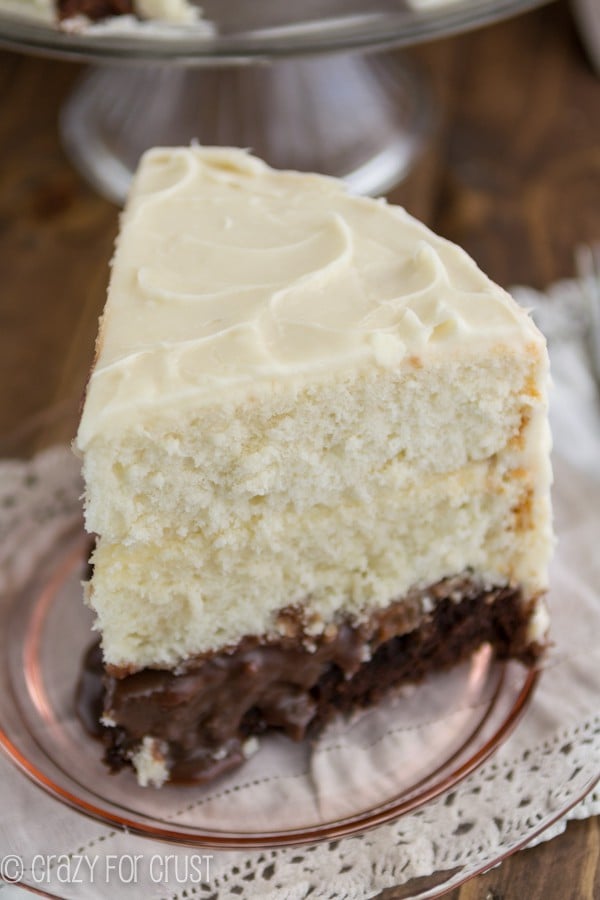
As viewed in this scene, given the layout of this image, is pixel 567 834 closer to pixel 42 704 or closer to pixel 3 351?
pixel 42 704

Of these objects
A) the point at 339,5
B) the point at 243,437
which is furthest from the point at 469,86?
the point at 243,437

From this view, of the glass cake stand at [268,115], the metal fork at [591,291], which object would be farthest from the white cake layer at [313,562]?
the glass cake stand at [268,115]

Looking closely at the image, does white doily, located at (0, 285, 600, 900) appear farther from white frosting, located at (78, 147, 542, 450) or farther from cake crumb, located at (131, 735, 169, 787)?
white frosting, located at (78, 147, 542, 450)

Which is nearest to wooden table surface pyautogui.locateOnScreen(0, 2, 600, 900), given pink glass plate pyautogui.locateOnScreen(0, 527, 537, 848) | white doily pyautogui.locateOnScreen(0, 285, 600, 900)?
pink glass plate pyautogui.locateOnScreen(0, 527, 537, 848)

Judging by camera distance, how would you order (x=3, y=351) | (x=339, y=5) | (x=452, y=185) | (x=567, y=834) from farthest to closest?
(x=452, y=185) < (x=3, y=351) < (x=339, y=5) < (x=567, y=834)

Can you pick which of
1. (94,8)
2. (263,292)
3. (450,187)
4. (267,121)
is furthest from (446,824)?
(267,121)

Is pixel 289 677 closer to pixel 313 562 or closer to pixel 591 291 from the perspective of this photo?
pixel 313 562
